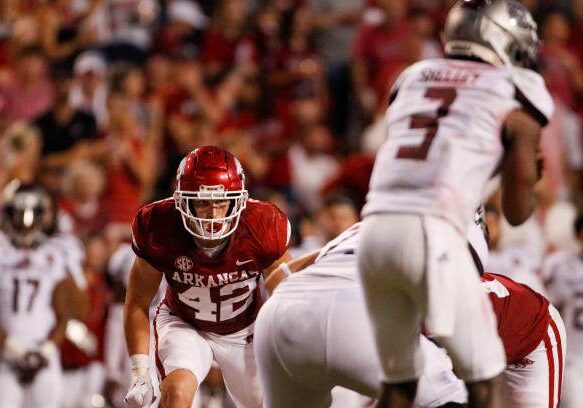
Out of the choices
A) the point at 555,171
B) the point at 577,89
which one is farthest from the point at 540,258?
the point at 577,89

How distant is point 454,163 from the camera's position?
4.25 m

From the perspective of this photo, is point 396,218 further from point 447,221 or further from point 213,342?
point 213,342

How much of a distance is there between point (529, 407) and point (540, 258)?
3277mm

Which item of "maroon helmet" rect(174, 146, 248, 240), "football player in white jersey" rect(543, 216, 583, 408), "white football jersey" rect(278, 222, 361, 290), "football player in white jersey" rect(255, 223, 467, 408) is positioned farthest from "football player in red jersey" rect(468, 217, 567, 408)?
"football player in white jersey" rect(543, 216, 583, 408)

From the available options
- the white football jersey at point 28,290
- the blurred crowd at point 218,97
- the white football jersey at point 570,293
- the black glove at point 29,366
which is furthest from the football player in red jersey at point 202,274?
the blurred crowd at point 218,97

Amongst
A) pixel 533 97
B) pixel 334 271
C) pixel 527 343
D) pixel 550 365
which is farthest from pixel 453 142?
pixel 550 365

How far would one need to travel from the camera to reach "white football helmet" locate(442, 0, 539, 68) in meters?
4.46

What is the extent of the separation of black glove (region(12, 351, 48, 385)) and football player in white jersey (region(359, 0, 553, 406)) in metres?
4.28

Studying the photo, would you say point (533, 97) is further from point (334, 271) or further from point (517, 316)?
point (517, 316)

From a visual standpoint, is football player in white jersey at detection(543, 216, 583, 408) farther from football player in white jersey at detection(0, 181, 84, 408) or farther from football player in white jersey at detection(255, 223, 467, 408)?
football player in white jersey at detection(255, 223, 467, 408)

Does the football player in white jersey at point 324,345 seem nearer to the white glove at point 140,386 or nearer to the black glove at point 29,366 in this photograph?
the white glove at point 140,386

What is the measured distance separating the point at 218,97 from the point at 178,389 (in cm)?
571

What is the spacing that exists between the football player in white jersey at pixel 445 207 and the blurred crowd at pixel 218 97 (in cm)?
515

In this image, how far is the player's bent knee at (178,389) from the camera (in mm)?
5437
